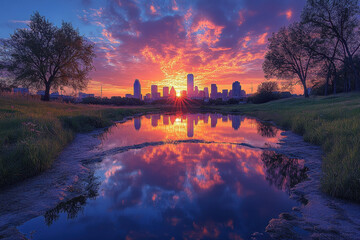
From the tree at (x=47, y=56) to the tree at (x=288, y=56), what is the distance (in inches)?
1410

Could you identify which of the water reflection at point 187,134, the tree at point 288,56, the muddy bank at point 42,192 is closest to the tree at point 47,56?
the water reflection at point 187,134

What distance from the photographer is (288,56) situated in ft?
113

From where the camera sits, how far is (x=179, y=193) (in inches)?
153

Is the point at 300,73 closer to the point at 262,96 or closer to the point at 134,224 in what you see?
the point at 262,96

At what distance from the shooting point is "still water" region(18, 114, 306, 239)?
109 inches

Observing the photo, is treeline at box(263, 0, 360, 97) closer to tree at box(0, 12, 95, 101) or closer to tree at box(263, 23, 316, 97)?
tree at box(263, 23, 316, 97)

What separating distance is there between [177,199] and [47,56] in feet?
83.5

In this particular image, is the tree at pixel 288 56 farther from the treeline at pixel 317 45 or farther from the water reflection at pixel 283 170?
the water reflection at pixel 283 170

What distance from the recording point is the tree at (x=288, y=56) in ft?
99.1

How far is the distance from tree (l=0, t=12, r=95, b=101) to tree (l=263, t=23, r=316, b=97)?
35811mm

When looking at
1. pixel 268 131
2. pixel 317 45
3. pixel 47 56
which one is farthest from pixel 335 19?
pixel 47 56

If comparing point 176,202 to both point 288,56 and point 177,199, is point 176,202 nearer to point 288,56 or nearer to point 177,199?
point 177,199

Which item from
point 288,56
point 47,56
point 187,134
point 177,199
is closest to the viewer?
point 177,199

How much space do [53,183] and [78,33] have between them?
2579 centimetres
